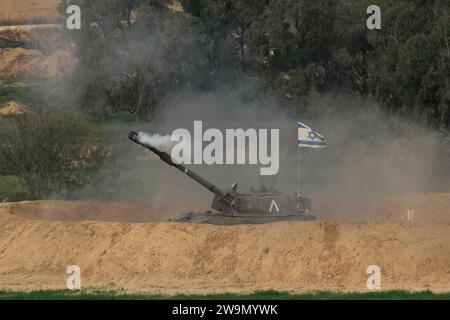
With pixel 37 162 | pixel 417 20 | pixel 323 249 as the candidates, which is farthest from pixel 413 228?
pixel 417 20

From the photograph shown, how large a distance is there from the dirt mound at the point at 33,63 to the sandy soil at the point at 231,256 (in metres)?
50.5

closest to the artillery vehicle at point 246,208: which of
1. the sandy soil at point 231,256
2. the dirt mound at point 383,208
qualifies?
the sandy soil at point 231,256

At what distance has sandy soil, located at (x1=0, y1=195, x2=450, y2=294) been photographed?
32094mm

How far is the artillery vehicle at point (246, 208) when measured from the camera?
3703 cm

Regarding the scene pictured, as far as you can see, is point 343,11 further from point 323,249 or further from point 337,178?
point 323,249

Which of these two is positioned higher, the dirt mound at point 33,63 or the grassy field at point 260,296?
the dirt mound at point 33,63

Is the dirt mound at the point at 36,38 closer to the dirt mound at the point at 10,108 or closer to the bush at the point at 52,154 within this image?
the dirt mound at the point at 10,108

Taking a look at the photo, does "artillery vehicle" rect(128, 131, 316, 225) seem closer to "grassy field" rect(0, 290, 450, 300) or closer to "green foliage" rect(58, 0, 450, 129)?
"grassy field" rect(0, 290, 450, 300)

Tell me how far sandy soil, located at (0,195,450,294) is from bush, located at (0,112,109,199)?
18.2m

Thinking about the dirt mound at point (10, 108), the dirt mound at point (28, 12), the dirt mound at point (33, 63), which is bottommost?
the dirt mound at point (10, 108)

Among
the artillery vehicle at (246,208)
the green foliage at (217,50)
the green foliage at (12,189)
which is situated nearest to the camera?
the artillery vehicle at (246,208)

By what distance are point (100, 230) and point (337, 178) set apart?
25.0 m

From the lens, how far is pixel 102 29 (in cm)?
7425

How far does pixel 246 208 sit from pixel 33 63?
5758cm
